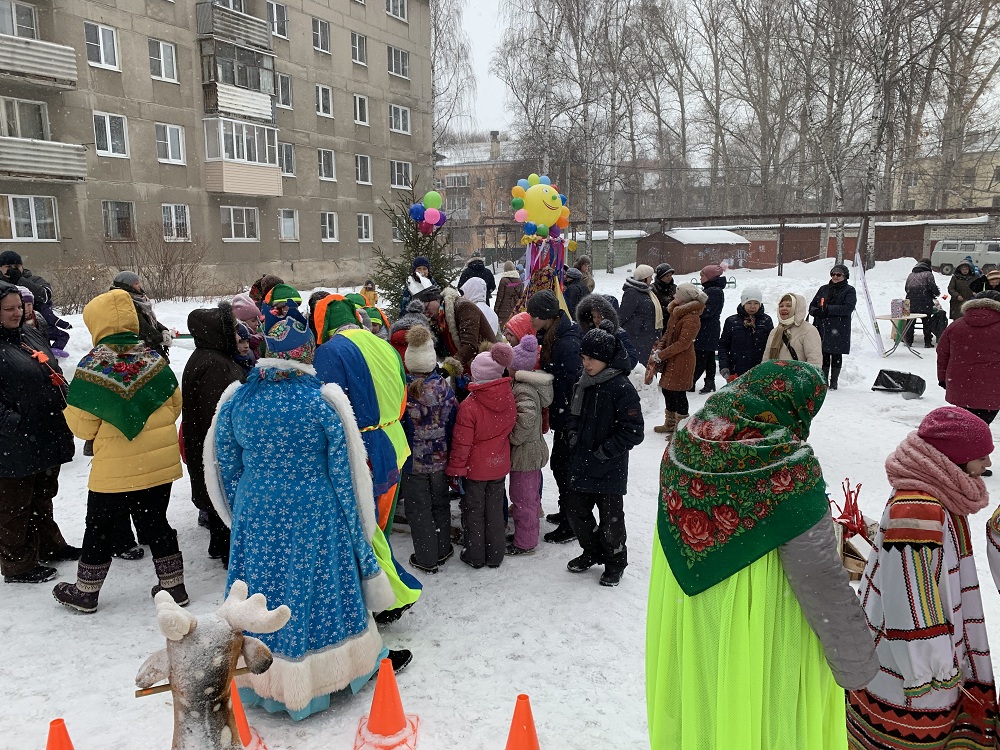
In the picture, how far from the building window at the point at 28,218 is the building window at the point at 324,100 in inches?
456

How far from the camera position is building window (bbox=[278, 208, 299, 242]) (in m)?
27.9

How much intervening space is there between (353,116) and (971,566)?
31.1 metres

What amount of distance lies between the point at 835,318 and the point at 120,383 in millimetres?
9611

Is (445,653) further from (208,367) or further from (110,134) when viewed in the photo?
(110,134)

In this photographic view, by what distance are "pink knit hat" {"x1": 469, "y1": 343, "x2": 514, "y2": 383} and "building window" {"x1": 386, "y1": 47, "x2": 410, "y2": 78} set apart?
30.7m

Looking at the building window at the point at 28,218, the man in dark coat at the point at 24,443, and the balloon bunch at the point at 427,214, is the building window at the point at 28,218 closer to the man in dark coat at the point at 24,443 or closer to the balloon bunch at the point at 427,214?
the balloon bunch at the point at 427,214

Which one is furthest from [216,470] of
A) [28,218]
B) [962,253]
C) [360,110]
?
[360,110]

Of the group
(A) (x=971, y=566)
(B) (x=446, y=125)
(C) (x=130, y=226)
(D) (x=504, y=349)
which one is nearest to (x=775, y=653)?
(A) (x=971, y=566)

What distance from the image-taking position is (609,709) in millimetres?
3287

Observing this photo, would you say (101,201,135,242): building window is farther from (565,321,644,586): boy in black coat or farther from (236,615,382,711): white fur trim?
(236,615,382,711): white fur trim

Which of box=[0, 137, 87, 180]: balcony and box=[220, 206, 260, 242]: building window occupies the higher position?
box=[0, 137, 87, 180]: balcony

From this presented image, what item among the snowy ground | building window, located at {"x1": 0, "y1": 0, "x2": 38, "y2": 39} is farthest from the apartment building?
the snowy ground

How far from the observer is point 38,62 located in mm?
19516

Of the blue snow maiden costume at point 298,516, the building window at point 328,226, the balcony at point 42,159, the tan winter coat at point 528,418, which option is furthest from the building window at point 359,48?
the blue snow maiden costume at point 298,516
